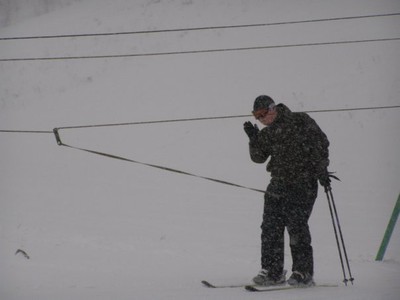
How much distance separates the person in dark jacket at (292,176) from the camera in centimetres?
429

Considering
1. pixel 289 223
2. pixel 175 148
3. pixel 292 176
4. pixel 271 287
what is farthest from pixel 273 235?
pixel 175 148

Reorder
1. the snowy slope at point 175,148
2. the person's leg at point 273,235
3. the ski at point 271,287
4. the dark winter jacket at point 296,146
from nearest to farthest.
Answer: the ski at point 271,287
the dark winter jacket at point 296,146
the person's leg at point 273,235
the snowy slope at point 175,148

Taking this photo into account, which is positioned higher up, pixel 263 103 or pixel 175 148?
pixel 175 148

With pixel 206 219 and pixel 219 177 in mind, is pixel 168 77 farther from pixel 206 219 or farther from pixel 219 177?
pixel 206 219

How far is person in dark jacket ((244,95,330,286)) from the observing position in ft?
14.1

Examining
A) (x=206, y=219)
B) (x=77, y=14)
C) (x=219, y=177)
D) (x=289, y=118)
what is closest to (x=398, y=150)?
(x=219, y=177)

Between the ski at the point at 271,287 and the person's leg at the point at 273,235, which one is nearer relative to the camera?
the ski at the point at 271,287

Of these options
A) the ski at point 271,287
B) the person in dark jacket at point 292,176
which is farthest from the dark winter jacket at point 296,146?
the ski at point 271,287

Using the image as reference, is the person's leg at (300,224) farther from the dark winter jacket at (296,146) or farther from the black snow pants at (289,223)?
the dark winter jacket at (296,146)

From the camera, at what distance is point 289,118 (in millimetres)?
4344

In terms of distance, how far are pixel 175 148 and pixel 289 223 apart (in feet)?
35.3

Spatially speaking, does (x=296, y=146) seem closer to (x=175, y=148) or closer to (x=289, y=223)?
(x=289, y=223)

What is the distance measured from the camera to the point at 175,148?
1497 centimetres

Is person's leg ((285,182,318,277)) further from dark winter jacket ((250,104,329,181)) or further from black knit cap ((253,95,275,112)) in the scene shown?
black knit cap ((253,95,275,112))
